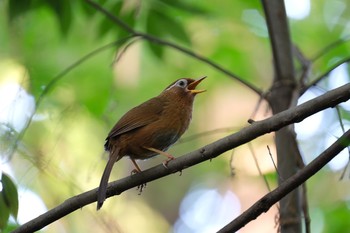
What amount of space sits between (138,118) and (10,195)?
1.11m

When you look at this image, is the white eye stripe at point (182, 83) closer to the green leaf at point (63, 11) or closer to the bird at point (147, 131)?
the bird at point (147, 131)

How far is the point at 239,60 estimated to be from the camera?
7.03 metres

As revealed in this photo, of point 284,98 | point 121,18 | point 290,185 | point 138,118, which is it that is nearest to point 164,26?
point 121,18

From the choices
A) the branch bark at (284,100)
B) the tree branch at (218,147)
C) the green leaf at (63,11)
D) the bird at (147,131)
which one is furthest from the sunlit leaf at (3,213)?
the green leaf at (63,11)

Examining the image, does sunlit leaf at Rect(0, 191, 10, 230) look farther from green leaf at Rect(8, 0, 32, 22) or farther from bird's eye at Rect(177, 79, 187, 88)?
bird's eye at Rect(177, 79, 187, 88)

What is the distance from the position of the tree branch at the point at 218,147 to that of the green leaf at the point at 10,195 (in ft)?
0.39

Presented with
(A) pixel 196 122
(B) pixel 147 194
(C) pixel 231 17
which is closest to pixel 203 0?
(C) pixel 231 17

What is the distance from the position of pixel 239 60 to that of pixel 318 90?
11.5 feet

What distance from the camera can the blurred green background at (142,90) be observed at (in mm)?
4168

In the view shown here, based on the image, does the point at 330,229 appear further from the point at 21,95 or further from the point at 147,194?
the point at 147,194

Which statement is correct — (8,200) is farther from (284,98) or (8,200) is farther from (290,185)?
(284,98)

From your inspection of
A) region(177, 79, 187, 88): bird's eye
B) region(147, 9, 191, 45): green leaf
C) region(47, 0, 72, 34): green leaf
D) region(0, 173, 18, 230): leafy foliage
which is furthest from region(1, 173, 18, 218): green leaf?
region(147, 9, 191, 45): green leaf

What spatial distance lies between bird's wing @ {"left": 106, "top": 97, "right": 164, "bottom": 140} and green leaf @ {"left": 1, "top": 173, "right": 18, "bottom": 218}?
0.90 m

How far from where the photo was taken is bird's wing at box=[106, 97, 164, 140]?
380cm
